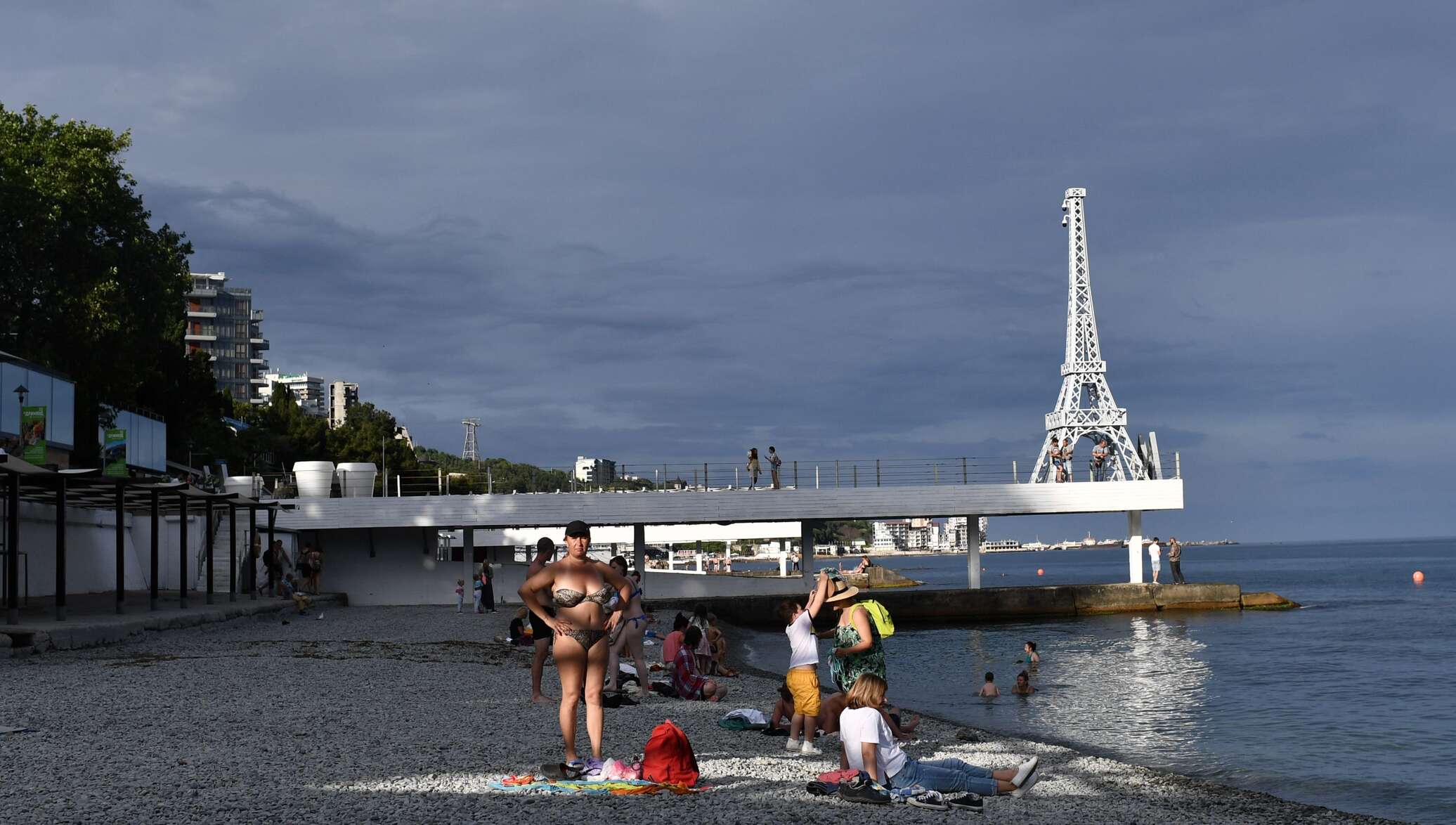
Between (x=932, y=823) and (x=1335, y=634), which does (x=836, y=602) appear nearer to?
(x=932, y=823)

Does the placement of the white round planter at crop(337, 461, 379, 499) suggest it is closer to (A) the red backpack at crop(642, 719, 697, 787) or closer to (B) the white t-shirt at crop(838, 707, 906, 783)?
(A) the red backpack at crop(642, 719, 697, 787)

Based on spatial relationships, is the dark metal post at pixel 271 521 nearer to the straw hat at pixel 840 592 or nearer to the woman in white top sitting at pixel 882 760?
the straw hat at pixel 840 592

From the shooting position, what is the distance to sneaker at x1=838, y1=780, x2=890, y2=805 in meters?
9.08

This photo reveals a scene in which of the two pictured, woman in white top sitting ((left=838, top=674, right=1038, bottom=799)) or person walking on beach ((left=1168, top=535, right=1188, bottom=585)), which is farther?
person walking on beach ((left=1168, top=535, right=1188, bottom=585))

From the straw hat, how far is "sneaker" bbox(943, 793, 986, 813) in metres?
2.10

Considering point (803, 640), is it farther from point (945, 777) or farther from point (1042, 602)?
point (1042, 602)

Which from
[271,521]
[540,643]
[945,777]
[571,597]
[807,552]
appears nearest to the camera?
[571,597]

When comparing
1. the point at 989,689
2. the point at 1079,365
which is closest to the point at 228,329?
the point at 1079,365

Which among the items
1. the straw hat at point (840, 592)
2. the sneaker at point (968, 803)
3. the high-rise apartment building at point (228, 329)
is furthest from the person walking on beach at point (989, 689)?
the high-rise apartment building at point (228, 329)

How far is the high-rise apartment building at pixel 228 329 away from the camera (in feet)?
487

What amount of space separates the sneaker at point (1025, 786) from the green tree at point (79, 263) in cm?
3732

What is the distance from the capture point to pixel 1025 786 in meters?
10.1

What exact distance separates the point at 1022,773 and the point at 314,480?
117 ft

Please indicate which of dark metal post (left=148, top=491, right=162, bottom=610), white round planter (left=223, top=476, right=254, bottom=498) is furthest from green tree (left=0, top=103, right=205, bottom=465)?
dark metal post (left=148, top=491, right=162, bottom=610)
